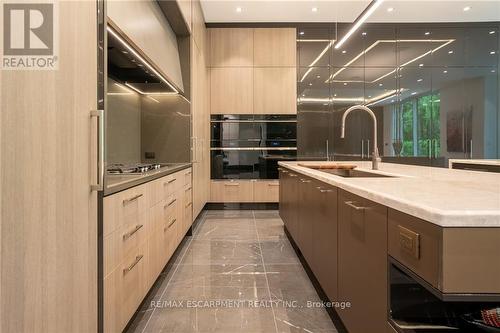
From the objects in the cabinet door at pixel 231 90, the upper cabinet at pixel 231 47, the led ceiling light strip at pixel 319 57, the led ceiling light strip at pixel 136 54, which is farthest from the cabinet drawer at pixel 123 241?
the led ceiling light strip at pixel 319 57

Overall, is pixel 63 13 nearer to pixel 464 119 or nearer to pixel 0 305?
pixel 0 305

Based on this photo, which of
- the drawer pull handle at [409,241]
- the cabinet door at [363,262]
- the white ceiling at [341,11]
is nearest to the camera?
the drawer pull handle at [409,241]

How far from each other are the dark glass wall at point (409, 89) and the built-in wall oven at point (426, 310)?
15.5 feet

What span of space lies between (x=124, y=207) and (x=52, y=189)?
571mm

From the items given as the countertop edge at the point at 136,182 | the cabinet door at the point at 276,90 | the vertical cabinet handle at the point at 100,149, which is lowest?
the countertop edge at the point at 136,182

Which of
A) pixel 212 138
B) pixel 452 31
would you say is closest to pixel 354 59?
pixel 452 31

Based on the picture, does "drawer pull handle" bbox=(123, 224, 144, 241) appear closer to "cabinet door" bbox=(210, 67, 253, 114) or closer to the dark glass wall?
"cabinet door" bbox=(210, 67, 253, 114)

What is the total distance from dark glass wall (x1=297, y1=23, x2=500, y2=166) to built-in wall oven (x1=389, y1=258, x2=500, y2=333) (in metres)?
4.71

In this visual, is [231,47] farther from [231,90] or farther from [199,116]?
[199,116]

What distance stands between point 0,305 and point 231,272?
1.97 m

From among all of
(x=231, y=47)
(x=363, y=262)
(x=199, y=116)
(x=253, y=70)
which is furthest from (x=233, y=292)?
(x=231, y=47)

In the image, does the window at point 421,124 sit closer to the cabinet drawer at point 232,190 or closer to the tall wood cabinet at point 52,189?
the cabinet drawer at point 232,190

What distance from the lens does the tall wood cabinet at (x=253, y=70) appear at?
18.3ft

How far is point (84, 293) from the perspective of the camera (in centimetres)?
123
